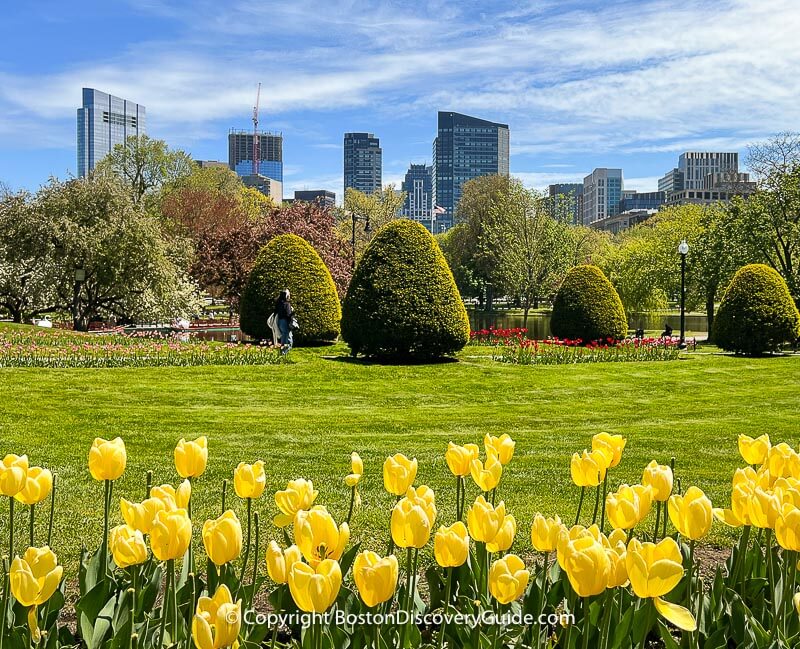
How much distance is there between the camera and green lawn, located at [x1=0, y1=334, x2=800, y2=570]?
6.48 meters

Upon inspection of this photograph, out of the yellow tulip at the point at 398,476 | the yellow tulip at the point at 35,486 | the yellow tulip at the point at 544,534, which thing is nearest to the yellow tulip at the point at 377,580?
the yellow tulip at the point at 544,534

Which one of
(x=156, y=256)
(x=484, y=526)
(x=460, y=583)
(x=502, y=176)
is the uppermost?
(x=502, y=176)

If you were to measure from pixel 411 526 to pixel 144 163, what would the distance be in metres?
55.8

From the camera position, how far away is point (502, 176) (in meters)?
61.0

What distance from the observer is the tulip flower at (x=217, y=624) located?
5.41ft

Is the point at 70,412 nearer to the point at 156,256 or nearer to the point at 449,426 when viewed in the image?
the point at 449,426

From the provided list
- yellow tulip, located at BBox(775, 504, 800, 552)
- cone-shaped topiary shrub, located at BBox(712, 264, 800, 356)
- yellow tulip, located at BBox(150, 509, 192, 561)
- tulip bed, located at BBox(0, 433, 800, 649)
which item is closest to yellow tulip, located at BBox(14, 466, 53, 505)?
tulip bed, located at BBox(0, 433, 800, 649)

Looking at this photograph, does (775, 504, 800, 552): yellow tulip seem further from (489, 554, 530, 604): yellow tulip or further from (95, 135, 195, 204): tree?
(95, 135, 195, 204): tree

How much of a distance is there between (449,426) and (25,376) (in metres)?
8.50

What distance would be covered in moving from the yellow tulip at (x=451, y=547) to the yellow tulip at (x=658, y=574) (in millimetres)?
447

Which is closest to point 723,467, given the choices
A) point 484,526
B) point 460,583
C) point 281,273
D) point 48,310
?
point 460,583

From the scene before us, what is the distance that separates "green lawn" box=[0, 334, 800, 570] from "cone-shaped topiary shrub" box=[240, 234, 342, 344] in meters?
2.02

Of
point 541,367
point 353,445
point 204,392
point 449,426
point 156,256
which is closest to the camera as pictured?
point 353,445

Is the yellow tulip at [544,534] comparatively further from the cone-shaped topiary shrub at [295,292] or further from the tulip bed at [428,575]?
the cone-shaped topiary shrub at [295,292]
